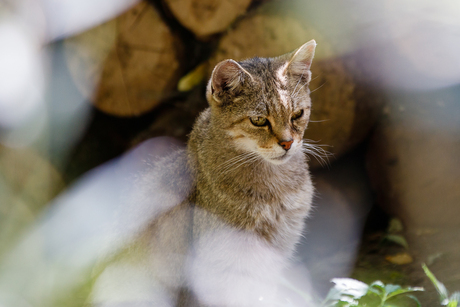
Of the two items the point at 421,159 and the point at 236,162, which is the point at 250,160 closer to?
the point at 236,162

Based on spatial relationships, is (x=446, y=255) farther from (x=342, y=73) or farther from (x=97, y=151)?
(x=97, y=151)

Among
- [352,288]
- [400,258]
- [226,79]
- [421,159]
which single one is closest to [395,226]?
[400,258]

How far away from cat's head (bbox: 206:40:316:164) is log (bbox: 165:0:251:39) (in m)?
1.18

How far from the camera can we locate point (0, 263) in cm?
368

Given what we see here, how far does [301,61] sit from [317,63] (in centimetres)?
104

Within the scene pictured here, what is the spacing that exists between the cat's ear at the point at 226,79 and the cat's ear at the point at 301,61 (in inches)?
12.5

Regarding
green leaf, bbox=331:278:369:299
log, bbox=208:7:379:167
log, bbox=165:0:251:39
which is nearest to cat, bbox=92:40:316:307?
green leaf, bbox=331:278:369:299

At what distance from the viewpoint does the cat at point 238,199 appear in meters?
2.33

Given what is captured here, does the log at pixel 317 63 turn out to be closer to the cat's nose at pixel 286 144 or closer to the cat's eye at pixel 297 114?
the cat's eye at pixel 297 114

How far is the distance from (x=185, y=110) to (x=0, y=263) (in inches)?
93.0

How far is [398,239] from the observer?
11.1 ft

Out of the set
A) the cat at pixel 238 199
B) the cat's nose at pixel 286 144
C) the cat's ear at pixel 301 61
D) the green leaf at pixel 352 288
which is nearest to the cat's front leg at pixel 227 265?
the cat at pixel 238 199

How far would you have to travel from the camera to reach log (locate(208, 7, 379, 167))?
341 centimetres

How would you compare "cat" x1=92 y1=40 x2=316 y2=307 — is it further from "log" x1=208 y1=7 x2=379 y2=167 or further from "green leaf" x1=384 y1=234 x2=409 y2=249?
"green leaf" x1=384 y1=234 x2=409 y2=249
